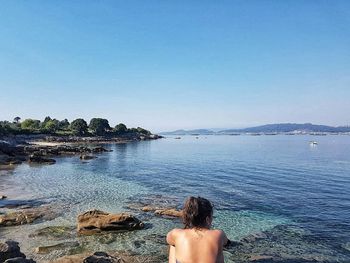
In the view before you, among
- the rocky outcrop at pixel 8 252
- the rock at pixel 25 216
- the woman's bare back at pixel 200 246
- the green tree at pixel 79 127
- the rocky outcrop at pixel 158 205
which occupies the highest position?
the green tree at pixel 79 127

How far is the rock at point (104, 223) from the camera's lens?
24.4 m

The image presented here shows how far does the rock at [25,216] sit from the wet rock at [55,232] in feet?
9.72

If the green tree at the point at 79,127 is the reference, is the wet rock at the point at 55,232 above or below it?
below

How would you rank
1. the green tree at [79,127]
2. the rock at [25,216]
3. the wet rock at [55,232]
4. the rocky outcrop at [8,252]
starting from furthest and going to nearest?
the green tree at [79,127]
the rock at [25,216]
the wet rock at [55,232]
the rocky outcrop at [8,252]

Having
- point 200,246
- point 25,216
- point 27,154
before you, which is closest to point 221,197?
point 25,216

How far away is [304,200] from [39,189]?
3055 centimetres

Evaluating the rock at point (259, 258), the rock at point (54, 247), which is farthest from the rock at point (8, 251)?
the rock at point (259, 258)

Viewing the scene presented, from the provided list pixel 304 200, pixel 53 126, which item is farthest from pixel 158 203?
pixel 53 126

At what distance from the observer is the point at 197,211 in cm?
527

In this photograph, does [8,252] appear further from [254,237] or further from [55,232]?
[254,237]

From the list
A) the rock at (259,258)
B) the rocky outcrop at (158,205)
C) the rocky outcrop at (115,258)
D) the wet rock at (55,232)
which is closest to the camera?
the rocky outcrop at (115,258)

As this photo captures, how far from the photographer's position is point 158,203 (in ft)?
116

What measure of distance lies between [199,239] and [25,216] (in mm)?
25907

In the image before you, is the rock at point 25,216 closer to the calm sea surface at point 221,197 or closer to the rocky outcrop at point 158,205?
the calm sea surface at point 221,197
